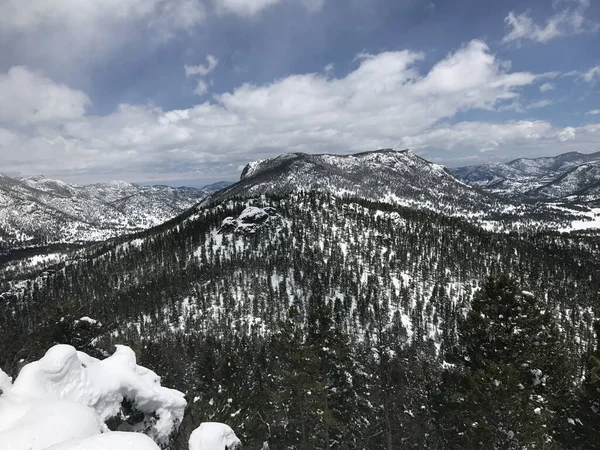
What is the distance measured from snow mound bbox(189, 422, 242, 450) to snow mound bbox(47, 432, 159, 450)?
14.0 meters

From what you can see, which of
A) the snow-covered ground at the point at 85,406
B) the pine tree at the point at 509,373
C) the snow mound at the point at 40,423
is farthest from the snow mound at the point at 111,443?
the pine tree at the point at 509,373

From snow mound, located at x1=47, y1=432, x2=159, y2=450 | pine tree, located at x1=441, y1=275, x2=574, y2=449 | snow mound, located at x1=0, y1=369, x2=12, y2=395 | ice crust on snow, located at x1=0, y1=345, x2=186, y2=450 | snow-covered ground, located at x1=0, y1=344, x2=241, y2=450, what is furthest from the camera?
pine tree, located at x1=441, y1=275, x2=574, y2=449

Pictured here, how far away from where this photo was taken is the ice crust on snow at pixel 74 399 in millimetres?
12062

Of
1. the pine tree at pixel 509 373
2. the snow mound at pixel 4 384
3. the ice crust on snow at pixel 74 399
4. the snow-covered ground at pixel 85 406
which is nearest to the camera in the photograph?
the snow-covered ground at pixel 85 406

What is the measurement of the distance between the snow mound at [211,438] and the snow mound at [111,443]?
14.0 metres

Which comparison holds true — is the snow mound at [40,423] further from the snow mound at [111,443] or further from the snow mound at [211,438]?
the snow mound at [211,438]

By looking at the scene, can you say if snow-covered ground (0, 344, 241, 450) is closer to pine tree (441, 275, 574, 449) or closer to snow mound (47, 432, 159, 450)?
snow mound (47, 432, 159, 450)

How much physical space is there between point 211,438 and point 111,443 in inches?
608

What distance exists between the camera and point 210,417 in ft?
125

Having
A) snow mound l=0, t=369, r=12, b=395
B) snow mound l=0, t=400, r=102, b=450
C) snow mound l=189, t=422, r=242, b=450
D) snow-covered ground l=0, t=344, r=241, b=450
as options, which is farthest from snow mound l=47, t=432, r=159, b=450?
snow mound l=189, t=422, r=242, b=450

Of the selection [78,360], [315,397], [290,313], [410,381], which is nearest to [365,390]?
[410,381]

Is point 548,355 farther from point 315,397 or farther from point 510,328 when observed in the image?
point 315,397

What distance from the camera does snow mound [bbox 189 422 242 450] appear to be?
Answer: 2134 centimetres

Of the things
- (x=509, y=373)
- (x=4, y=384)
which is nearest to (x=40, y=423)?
(x=4, y=384)
